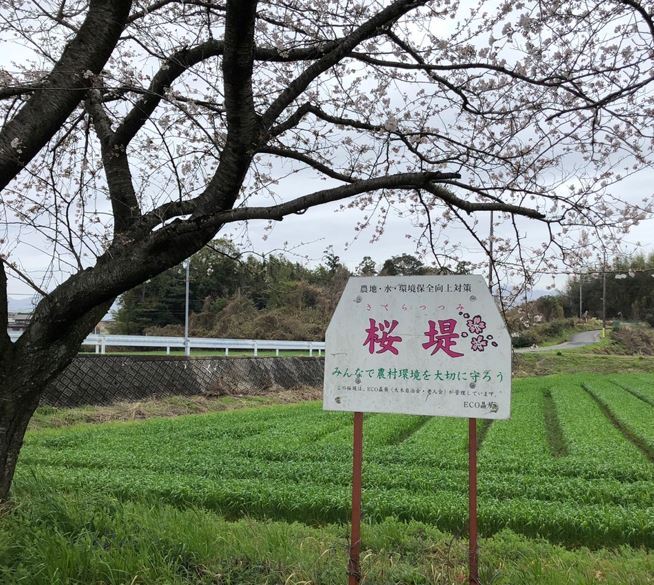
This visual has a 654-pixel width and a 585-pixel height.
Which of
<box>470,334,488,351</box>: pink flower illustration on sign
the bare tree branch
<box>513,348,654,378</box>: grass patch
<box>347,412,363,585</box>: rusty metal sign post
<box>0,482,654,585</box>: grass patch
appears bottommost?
<box>513,348,654,378</box>: grass patch

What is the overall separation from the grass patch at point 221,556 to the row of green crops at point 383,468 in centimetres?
134

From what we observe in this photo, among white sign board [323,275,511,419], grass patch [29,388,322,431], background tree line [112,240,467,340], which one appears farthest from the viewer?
background tree line [112,240,467,340]

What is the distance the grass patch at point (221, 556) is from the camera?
3402 millimetres

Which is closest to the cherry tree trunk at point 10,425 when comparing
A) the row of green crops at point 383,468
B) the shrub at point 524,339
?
the row of green crops at point 383,468

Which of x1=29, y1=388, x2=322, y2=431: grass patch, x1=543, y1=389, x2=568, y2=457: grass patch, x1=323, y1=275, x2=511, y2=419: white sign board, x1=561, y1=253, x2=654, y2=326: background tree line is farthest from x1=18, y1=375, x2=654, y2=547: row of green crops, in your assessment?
x1=561, y1=253, x2=654, y2=326: background tree line

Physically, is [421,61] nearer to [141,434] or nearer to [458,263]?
[458,263]

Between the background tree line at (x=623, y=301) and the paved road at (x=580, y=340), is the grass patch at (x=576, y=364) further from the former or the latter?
the background tree line at (x=623, y=301)

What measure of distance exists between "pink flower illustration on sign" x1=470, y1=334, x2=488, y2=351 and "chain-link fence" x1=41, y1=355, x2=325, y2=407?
15454 millimetres

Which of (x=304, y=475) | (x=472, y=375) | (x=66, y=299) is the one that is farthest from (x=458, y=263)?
(x=304, y=475)

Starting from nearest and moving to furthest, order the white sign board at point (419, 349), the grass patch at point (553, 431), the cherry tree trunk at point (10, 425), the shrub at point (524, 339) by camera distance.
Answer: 1. the white sign board at point (419, 349)
2. the cherry tree trunk at point (10, 425)
3. the shrub at point (524, 339)
4. the grass patch at point (553, 431)

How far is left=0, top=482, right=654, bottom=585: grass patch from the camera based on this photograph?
3.40 m

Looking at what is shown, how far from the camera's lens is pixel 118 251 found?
406cm

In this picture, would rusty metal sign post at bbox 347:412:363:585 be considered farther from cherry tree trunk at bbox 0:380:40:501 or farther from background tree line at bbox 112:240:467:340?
background tree line at bbox 112:240:467:340

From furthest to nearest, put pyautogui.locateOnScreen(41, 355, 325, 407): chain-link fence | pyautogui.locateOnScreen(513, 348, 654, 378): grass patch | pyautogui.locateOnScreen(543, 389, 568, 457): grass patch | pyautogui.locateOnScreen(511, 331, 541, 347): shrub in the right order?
1. pyautogui.locateOnScreen(513, 348, 654, 378): grass patch
2. pyautogui.locateOnScreen(41, 355, 325, 407): chain-link fence
3. pyautogui.locateOnScreen(543, 389, 568, 457): grass patch
4. pyautogui.locateOnScreen(511, 331, 541, 347): shrub
